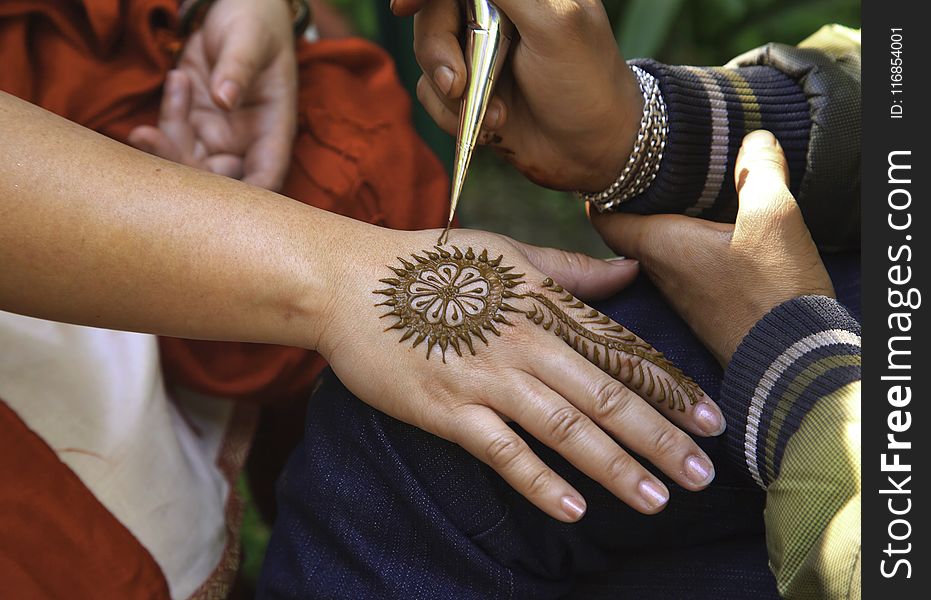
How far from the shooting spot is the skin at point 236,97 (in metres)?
1.40

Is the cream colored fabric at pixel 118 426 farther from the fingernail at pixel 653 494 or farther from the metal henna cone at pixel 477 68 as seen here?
the fingernail at pixel 653 494

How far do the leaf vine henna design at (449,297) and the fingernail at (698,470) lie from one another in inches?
10.1

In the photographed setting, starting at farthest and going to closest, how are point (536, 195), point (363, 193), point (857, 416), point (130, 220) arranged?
point (536, 195)
point (363, 193)
point (130, 220)
point (857, 416)

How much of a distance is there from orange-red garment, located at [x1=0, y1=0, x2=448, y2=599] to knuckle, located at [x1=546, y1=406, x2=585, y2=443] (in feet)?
1.74

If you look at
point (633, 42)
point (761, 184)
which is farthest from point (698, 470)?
point (633, 42)

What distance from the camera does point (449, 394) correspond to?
0.99 metres

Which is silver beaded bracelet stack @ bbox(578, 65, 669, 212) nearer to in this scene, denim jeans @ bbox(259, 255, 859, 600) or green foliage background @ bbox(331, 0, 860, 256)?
denim jeans @ bbox(259, 255, 859, 600)

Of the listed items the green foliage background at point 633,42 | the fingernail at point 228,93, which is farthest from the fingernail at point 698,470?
the green foliage background at point 633,42

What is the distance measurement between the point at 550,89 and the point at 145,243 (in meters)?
0.56

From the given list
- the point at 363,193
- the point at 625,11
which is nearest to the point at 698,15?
the point at 625,11

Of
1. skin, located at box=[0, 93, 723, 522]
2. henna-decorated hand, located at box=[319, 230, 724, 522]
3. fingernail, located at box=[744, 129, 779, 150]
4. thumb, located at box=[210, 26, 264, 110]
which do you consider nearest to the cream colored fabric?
skin, located at box=[0, 93, 723, 522]

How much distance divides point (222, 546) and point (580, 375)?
627 millimetres

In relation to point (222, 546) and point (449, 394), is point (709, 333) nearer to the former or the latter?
point (449, 394)

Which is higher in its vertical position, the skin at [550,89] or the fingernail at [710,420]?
the skin at [550,89]
